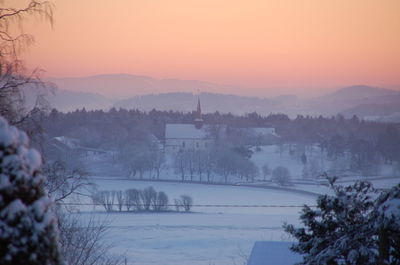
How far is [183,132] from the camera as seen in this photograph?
8444 centimetres

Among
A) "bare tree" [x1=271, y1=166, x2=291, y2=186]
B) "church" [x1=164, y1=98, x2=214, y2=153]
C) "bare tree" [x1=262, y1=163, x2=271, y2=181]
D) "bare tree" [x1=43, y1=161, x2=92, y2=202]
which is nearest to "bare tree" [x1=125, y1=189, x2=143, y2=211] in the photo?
"bare tree" [x1=271, y1=166, x2=291, y2=186]

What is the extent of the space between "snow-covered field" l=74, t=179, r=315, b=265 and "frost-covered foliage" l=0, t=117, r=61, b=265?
13.2m

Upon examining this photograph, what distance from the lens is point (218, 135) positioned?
8338 centimetres

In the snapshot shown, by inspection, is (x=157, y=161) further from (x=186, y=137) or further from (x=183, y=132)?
(x=183, y=132)

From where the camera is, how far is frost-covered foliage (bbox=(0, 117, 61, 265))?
188 centimetres

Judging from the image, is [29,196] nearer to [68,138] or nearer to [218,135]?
[68,138]

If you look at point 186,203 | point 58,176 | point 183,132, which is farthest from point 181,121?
point 58,176

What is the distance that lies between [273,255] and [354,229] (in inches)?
151

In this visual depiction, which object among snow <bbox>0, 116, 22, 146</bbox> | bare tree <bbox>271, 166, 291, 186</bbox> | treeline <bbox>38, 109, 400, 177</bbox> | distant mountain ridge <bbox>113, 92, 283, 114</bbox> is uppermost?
distant mountain ridge <bbox>113, 92, 283, 114</bbox>

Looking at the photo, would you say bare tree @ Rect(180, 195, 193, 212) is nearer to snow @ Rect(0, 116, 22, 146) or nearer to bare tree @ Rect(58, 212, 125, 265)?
bare tree @ Rect(58, 212, 125, 265)

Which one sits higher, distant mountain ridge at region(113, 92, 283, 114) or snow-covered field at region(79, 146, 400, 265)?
distant mountain ridge at region(113, 92, 283, 114)

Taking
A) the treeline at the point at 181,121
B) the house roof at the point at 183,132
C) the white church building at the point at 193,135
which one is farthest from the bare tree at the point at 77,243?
the house roof at the point at 183,132

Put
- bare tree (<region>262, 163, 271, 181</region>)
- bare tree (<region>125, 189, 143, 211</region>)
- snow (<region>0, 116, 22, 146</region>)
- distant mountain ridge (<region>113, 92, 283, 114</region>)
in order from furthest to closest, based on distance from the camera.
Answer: distant mountain ridge (<region>113, 92, 283, 114</region>) → bare tree (<region>262, 163, 271, 181</region>) → bare tree (<region>125, 189, 143, 211</region>) → snow (<region>0, 116, 22, 146</region>)

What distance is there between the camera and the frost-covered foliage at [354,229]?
4.68 m
